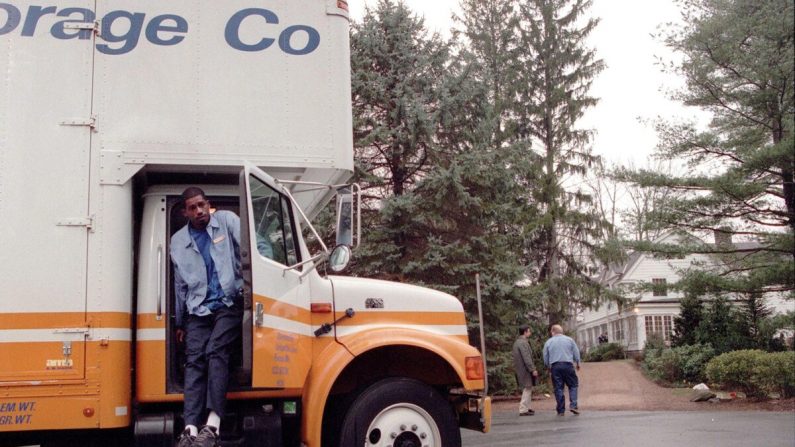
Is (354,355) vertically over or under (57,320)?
under

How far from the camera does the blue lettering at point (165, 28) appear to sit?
5.86 metres

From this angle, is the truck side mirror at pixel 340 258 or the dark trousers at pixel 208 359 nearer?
the dark trousers at pixel 208 359

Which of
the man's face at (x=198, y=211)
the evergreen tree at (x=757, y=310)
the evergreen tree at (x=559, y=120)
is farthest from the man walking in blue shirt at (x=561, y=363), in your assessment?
the evergreen tree at (x=559, y=120)

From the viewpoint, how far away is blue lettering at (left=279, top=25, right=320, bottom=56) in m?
6.14

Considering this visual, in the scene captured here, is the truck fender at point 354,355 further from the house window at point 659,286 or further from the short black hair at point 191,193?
the house window at point 659,286

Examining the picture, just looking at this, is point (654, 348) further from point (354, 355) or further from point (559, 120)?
point (354, 355)

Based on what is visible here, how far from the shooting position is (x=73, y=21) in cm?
570

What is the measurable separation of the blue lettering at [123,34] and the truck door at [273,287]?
4.22 feet

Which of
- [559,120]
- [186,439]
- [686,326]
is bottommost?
[186,439]

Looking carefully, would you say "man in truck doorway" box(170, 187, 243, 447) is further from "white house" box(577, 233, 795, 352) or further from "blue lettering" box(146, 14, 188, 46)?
"white house" box(577, 233, 795, 352)

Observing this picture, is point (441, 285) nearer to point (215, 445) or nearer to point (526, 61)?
point (215, 445)

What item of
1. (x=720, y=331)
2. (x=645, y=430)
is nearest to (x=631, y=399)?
(x=720, y=331)

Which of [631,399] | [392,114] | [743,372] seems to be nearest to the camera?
[743,372]

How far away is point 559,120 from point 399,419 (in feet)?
97.2
